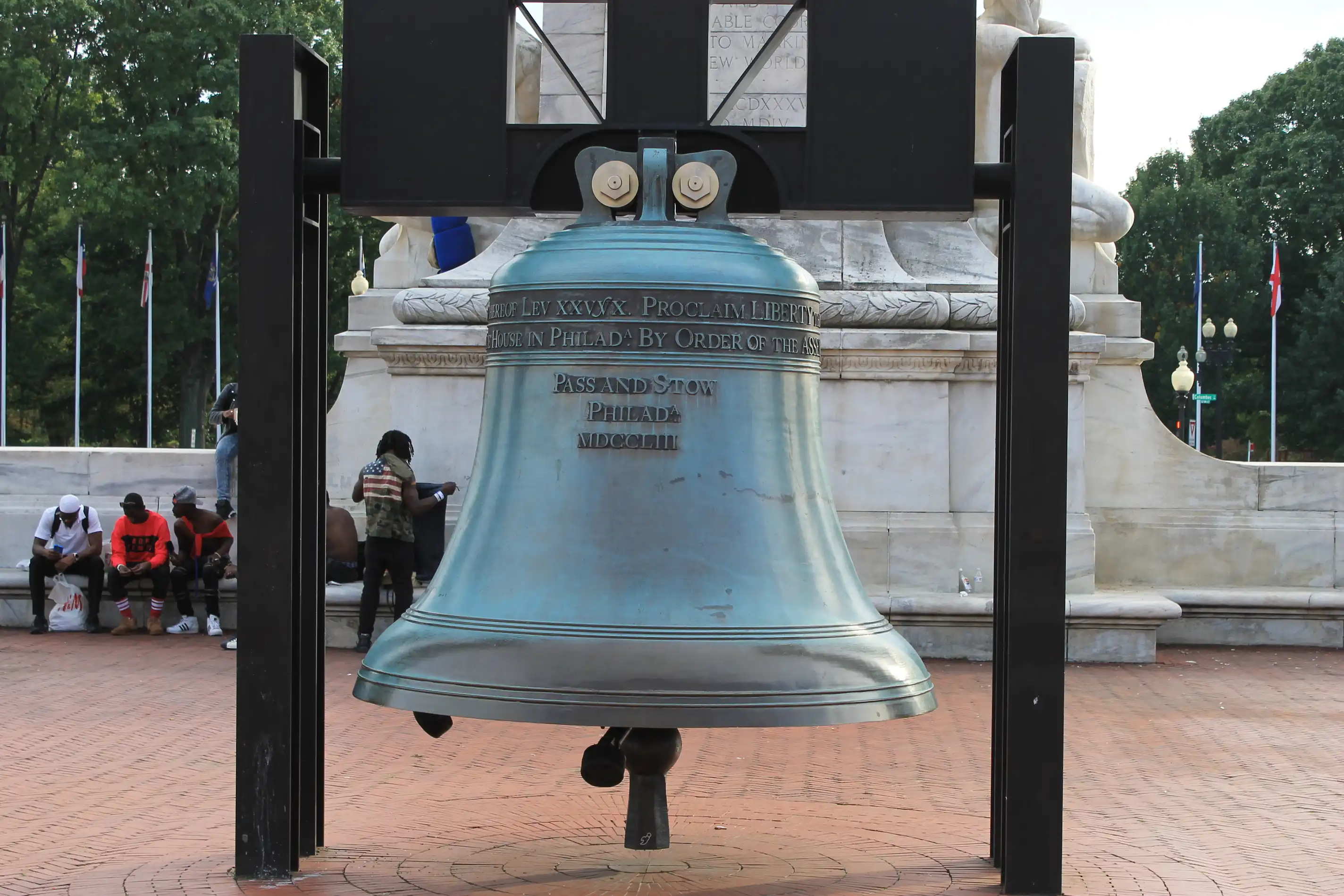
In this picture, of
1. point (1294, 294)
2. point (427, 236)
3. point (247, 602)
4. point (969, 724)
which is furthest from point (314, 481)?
point (1294, 294)

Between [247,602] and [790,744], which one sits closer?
[247,602]

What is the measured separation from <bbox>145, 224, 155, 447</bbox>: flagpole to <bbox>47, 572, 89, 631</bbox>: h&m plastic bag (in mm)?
20762

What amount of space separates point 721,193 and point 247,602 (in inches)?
78.8

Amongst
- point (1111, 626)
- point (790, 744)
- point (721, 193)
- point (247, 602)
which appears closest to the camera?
point (721, 193)

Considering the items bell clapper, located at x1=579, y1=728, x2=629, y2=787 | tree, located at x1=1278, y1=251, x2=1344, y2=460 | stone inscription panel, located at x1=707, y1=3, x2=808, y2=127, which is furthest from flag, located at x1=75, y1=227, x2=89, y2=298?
bell clapper, located at x1=579, y1=728, x2=629, y2=787

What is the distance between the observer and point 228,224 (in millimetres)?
45125

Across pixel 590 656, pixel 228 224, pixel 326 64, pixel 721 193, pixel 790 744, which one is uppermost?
pixel 228 224

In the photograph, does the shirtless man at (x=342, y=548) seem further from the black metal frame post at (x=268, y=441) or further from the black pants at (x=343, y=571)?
the black metal frame post at (x=268, y=441)

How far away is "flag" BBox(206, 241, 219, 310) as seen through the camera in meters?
38.9

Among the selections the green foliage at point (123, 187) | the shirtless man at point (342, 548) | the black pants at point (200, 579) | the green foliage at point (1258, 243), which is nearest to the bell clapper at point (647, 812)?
the shirtless man at point (342, 548)

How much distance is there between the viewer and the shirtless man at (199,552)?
13.5 metres

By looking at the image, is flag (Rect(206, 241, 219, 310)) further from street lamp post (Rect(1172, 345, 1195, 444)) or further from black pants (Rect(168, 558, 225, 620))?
black pants (Rect(168, 558, 225, 620))

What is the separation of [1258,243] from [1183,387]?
58.1 feet

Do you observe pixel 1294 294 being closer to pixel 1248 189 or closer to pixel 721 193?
pixel 1248 189
